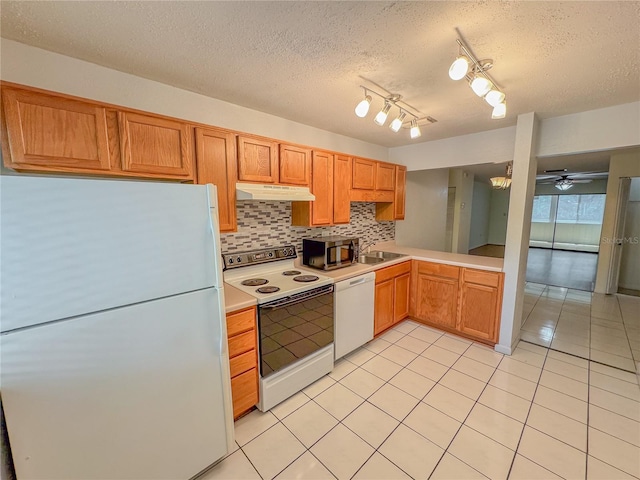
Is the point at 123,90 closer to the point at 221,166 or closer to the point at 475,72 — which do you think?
the point at 221,166

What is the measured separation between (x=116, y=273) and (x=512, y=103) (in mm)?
3023

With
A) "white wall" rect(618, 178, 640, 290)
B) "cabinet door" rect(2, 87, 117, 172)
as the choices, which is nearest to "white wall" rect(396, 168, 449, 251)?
"white wall" rect(618, 178, 640, 290)

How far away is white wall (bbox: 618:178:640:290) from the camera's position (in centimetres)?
459

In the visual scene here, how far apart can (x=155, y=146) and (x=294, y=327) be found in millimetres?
1587

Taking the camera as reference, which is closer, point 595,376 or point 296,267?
point 595,376

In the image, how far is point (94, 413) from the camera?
112 centimetres

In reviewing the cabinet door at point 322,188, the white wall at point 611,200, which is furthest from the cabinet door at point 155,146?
the white wall at point 611,200

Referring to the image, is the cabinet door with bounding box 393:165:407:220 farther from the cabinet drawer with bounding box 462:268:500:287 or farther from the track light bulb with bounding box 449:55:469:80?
the track light bulb with bounding box 449:55:469:80

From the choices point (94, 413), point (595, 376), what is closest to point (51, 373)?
point (94, 413)

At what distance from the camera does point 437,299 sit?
10.5 ft

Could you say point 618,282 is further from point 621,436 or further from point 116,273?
point 116,273

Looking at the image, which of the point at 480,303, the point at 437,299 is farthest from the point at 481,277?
the point at 437,299

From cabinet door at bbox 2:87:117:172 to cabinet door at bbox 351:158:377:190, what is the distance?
2164 mm

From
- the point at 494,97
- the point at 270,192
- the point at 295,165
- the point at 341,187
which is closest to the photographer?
the point at 494,97
